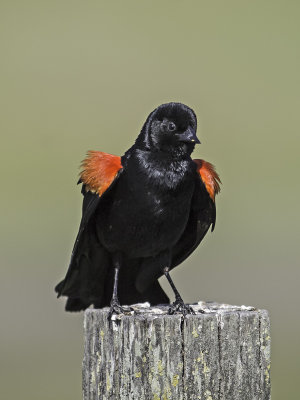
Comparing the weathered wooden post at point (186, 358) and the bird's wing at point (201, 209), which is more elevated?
the bird's wing at point (201, 209)

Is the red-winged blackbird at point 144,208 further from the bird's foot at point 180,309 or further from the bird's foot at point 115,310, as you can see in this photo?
the bird's foot at point 115,310

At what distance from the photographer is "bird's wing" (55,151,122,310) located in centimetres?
648

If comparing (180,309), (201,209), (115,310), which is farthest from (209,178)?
(115,310)

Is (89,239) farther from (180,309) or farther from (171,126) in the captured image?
(180,309)

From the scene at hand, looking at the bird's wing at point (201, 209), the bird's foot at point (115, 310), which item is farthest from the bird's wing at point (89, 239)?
the bird's foot at point (115, 310)

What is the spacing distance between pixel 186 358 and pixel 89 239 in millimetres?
2044

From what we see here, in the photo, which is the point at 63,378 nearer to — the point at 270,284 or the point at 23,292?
the point at 23,292

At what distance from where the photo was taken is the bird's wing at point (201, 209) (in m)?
6.70

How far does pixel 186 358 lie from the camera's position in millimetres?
4879

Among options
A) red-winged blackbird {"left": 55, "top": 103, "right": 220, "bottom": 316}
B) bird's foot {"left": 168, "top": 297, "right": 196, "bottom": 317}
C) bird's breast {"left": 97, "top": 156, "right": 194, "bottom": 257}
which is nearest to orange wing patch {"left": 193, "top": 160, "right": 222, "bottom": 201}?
red-winged blackbird {"left": 55, "top": 103, "right": 220, "bottom": 316}

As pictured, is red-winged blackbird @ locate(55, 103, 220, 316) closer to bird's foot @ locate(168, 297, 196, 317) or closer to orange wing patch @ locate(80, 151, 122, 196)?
orange wing patch @ locate(80, 151, 122, 196)

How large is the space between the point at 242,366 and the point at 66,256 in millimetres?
8492

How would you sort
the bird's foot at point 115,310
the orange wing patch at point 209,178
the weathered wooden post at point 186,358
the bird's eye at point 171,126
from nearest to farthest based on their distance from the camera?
the weathered wooden post at point 186,358 < the bird's foot at point 115,310 < the bird's eye at point 171,126 < the orange wing patch at point 209,178

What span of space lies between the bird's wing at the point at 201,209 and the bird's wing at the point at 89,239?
1.86ft
